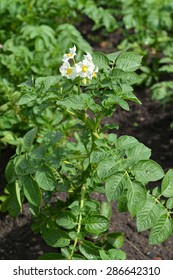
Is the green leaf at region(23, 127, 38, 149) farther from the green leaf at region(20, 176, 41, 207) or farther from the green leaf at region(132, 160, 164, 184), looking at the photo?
the green leaf at region(132, 160, 164, 184)

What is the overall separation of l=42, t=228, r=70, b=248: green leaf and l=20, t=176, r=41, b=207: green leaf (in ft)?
0.43

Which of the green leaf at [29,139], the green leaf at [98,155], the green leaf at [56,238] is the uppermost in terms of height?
the green leaf at [98,155]

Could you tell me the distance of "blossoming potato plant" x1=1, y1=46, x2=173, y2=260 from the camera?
2291mm

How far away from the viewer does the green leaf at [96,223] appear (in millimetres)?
2494

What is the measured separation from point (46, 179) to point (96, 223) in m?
0.28

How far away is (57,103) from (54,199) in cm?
101

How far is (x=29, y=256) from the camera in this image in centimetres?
302

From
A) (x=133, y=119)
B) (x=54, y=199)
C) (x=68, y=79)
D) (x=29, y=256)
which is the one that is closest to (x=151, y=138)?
(x=133, y=119)

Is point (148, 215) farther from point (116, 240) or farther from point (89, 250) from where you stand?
point (116, 240)

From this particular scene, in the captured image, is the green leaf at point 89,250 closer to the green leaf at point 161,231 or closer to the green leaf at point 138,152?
the green leaf at point 161,231

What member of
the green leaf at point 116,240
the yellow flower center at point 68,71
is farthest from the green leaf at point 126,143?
the green leaf at point 116,240

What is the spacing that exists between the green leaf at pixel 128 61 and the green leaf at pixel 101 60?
46 mm

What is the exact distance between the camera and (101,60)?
2523 millimetres

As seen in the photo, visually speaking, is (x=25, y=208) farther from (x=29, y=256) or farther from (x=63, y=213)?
(x=63, y=213)
